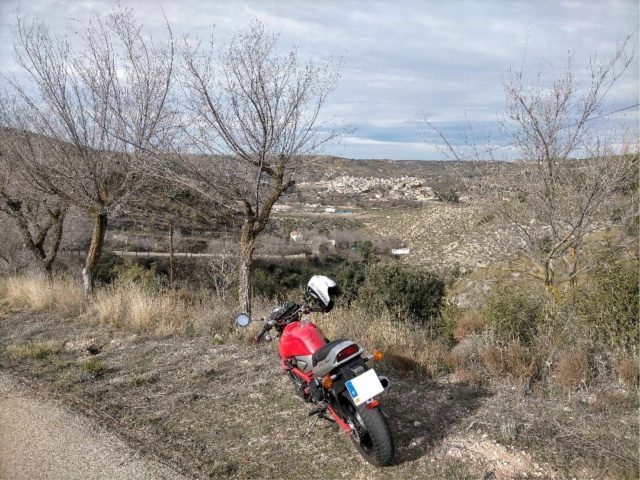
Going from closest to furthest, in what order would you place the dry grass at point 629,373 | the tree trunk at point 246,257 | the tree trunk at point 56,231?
the dry grass at point 629,373, the tree trunk at point 246,257, the tree trunk at point 56,231

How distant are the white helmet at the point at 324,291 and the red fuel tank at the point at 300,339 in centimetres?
32

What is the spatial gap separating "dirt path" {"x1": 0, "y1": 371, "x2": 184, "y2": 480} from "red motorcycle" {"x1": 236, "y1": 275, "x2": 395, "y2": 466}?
1.19 metres

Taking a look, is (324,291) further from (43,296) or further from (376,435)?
(43,296)

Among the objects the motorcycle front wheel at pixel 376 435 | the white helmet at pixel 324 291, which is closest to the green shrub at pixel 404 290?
the white helmet at pixel 324 291

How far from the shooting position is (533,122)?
772 cm

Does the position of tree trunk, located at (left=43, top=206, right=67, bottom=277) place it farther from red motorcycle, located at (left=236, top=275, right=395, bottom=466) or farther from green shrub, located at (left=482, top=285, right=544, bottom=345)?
green shrub, located at (left=482, top=285, right=544, bottom=345)

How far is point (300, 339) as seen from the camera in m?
4.26

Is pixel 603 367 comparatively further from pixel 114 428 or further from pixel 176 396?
pixel 114 428

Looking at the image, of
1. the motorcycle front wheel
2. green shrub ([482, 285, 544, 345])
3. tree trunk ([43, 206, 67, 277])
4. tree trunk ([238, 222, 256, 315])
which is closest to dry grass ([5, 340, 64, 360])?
tree trunk ([238, 222, 256, 315])

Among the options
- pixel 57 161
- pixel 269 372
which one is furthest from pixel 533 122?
pixel 57 161

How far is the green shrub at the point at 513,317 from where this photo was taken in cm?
607

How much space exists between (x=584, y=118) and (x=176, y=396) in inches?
261

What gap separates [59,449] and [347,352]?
2436 millimetres

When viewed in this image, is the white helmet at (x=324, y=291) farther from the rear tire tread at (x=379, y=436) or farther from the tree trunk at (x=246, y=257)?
the tree trunk at (x=246, y=257)
